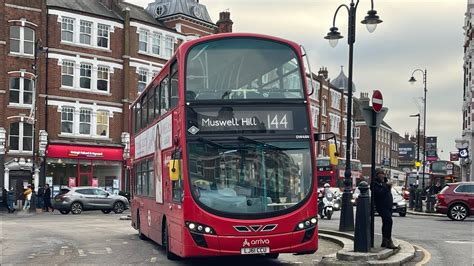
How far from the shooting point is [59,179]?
4616 cm

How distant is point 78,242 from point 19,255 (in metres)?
3.37

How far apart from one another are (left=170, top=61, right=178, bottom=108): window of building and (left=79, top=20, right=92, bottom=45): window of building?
118ft

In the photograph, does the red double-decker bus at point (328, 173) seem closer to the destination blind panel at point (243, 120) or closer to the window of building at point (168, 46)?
the window of building at point (168, 46)

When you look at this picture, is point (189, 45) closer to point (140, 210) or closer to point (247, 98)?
point (247, 98)

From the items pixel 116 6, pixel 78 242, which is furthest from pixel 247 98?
pixel 116 6

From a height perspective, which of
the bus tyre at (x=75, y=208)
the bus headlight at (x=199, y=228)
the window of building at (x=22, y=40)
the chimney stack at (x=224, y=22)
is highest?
the chimney stack at (x=224, y=22)

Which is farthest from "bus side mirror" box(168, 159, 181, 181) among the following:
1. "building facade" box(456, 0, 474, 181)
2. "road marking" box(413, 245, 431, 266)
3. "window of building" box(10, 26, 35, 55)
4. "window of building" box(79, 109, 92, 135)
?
"building facade" box(456, 0, 474, 181)

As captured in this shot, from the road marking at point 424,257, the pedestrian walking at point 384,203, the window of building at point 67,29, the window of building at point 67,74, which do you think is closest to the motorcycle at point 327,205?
the road marking at point 424,257

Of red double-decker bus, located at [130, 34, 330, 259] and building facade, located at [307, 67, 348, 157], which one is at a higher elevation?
building facade, located at [307, 67, 348, 157]

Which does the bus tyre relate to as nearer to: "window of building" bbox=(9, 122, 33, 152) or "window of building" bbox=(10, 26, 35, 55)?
"window of building" bbox=(9, 122, 33, 152)

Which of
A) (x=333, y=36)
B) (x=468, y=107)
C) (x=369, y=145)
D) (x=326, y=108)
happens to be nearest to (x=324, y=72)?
(x=326, y=108)

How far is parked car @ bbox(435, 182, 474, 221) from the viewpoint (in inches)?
1097

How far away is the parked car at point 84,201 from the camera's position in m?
36.2

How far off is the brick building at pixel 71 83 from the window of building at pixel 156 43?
0.08 meters
